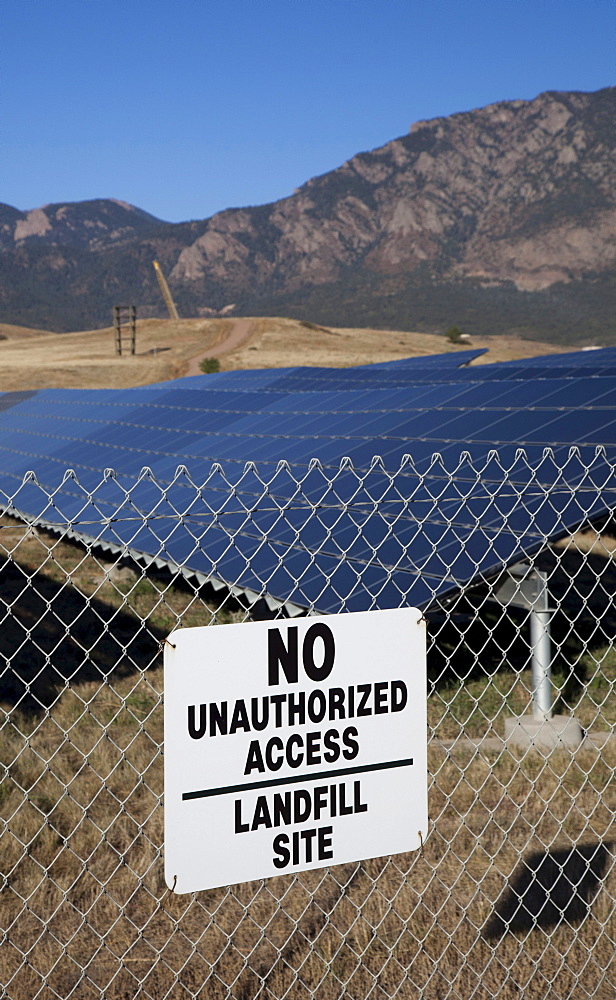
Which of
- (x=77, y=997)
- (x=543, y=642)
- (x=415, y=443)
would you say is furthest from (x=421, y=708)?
(x=415, y=443)

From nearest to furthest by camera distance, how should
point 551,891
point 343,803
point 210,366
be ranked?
point 343,803
point 551,891
point 210,366

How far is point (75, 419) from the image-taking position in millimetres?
24578

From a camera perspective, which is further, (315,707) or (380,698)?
(380,698)

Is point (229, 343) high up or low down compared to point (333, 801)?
down

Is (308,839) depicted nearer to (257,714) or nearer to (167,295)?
(257,714)

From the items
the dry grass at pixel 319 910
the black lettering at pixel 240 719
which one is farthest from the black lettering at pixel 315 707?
the dry grass at pixel 319 910

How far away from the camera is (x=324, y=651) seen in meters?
3.43

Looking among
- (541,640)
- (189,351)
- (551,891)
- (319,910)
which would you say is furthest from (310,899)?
(189,351)

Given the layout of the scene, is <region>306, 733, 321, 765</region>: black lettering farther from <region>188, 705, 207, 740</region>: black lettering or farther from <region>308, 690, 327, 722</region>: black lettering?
<region>188, 705, 207, 740</region>: black lettering

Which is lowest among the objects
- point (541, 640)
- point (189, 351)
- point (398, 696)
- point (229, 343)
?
point (189, 351)

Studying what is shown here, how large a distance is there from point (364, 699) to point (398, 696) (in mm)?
143

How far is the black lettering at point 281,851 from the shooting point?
339cm

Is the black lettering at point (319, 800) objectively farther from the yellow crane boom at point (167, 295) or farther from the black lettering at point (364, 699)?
the yellow crane boom at point (167, 295)

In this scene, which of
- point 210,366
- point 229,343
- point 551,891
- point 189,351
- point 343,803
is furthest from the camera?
point 229,343
